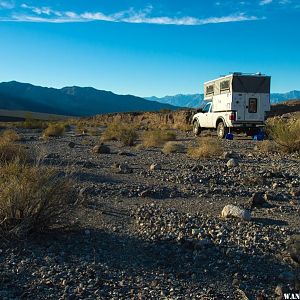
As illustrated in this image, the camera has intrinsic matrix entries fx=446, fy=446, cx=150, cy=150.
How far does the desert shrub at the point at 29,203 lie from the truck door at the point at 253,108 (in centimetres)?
1762

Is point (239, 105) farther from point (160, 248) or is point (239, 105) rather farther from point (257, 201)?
point (160, 248)

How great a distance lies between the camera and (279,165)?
43.9 ft

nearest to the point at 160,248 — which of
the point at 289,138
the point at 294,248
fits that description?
the point at 294,248

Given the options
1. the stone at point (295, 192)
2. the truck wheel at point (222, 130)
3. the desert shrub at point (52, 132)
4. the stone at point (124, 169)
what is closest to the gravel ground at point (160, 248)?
the stone at point (295, 192)

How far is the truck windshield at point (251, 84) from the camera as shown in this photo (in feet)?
74.5

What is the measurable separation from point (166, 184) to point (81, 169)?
307cm

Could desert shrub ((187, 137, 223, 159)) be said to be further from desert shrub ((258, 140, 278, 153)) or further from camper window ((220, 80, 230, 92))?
camper window ((220, 80, 230, 92))

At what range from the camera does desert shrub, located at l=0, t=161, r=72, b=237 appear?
245 inches

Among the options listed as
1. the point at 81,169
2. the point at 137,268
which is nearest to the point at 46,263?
the point at 137,268

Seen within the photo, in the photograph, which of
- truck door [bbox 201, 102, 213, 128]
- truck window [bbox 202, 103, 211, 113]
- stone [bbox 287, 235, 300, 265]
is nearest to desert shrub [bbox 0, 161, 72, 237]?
stone [bbox 287, 235, 300, 265]

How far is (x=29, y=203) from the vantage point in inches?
247

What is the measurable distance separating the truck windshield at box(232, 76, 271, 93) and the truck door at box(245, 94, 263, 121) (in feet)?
1.14

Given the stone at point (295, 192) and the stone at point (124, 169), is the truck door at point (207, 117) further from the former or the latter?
the stone at point (295, 192)

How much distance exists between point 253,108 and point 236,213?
1655 centimetres
